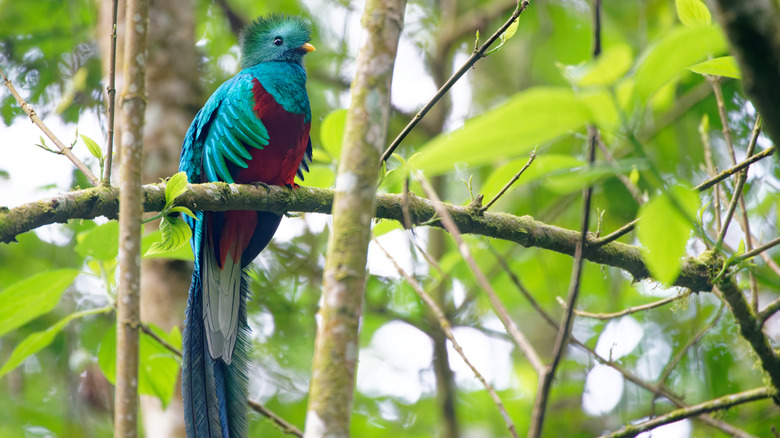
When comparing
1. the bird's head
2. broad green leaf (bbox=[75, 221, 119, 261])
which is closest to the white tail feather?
broad green leaf (bbox=[75, 221, 119, 261])

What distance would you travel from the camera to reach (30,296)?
233cm

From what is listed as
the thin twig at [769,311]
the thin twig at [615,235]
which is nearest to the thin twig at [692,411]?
the thin twig at [769,311]

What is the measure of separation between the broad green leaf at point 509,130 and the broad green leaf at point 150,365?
6.97 feet

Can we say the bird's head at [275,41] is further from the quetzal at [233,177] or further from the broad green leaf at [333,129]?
the broad green leaf at [333,129]

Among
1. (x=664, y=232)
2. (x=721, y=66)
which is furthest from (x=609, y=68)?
(x=721, y=66)

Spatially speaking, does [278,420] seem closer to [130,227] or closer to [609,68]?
[130,227]

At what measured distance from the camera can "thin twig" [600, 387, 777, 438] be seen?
2047mm

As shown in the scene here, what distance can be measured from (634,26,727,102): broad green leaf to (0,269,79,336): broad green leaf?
6.99 feet

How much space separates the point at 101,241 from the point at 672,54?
2.04m

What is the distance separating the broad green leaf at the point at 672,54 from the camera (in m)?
0.88

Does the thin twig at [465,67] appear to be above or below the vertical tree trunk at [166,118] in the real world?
below

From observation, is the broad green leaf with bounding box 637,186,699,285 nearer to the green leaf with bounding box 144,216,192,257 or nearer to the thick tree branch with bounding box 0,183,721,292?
the thick tree branch with bounding box 0,183,721,292

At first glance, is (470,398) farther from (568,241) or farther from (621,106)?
(621,106)

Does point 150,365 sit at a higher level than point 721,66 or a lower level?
lower
